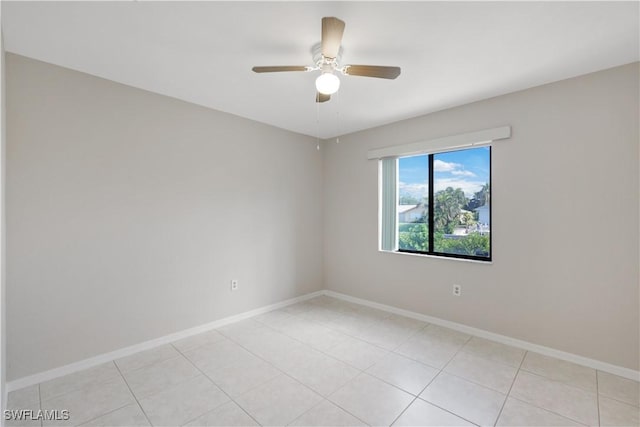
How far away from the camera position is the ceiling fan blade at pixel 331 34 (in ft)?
4.94

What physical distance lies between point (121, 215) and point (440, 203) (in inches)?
133

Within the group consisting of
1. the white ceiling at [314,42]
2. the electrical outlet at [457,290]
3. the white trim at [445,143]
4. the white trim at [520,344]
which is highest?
the white ceiling at [314,42]

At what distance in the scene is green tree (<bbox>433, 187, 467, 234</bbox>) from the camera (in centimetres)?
333

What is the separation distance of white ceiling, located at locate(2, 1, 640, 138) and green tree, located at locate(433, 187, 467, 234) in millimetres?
1102

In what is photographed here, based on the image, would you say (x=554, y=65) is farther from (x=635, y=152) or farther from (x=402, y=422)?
(x=402, y=422)

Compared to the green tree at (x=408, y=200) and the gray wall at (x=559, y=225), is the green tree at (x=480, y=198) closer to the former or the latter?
the gray wall at (x=559, y=225)

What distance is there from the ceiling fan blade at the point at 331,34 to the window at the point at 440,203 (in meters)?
2.20

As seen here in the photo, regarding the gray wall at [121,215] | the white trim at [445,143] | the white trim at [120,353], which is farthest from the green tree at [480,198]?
the white trim at [120,353]

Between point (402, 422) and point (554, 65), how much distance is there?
2.83 m

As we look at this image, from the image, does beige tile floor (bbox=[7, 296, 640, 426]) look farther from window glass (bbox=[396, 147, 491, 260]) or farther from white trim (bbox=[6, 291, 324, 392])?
window glass (bbox=[396, 147, 491, 260])

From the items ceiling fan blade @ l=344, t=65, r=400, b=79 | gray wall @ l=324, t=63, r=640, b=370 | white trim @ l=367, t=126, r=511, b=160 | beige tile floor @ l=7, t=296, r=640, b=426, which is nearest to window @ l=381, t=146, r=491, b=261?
white trim @ l=367, t=126, r=511, b=160

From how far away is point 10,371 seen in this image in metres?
2.05

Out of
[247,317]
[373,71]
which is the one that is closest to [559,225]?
[373,71]

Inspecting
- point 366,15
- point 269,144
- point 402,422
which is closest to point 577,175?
point 366,15
